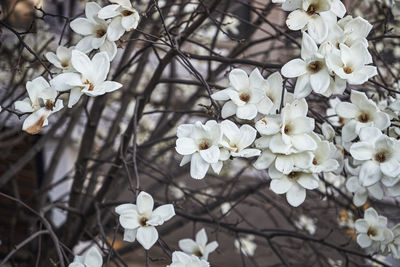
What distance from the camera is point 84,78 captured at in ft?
3.17

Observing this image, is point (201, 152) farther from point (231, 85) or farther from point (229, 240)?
point (229, 240)

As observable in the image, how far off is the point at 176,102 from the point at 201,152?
9.04ft

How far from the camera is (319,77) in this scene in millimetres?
953

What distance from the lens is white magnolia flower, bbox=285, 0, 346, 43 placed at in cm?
98

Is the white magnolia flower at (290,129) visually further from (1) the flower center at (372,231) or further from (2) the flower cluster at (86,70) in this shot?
(1) the flower center at (372,231)

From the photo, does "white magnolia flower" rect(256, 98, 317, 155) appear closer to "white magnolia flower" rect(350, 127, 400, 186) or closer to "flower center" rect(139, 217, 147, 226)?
"white magnolia flower" rect(350, 127, 400, 186)

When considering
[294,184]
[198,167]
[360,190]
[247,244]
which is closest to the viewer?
[198,167]

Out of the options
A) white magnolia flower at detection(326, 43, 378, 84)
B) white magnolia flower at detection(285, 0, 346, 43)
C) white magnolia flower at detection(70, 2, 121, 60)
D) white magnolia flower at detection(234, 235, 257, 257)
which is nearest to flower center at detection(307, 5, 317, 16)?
white magnolia flower at detection(285, 0, 346, 43)

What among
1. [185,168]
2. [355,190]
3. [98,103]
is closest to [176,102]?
[185,168]

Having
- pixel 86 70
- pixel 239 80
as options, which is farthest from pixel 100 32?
pixel 239 80

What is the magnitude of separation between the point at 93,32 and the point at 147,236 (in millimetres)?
485

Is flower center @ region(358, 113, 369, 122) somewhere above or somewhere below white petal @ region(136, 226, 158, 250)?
above

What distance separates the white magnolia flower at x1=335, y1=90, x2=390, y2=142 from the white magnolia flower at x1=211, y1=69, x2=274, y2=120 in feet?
0.70

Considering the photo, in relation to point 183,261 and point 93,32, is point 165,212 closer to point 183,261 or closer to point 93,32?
point 183,261
